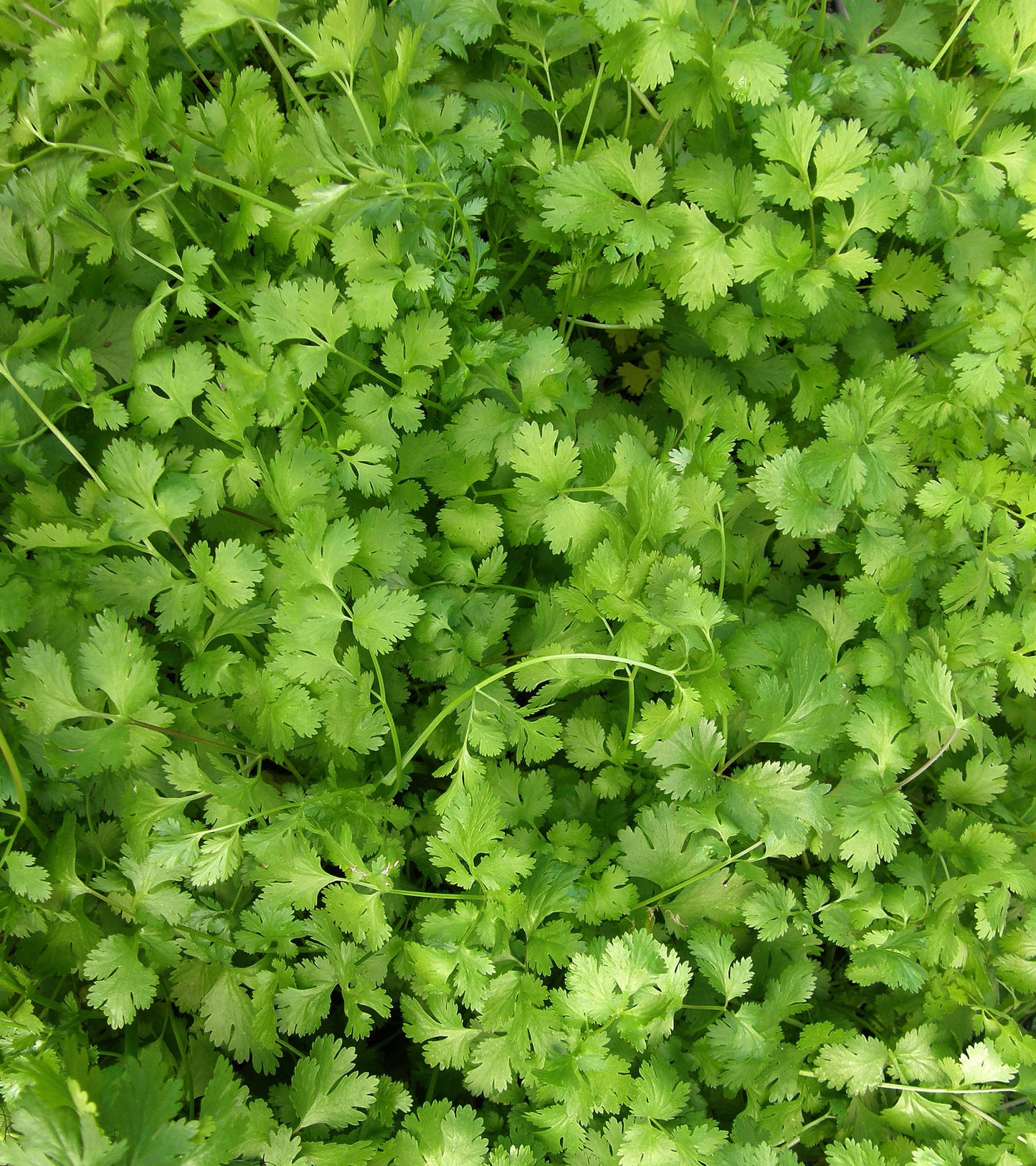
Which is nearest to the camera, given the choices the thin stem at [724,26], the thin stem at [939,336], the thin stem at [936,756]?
the thin stem at [724,26]

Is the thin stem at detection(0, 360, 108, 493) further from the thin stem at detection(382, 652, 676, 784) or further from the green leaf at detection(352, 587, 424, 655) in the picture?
the thin stem at detection(382, 652, 676, 784)

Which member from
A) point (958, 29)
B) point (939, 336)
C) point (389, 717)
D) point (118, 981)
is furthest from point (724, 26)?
point (118, 981)

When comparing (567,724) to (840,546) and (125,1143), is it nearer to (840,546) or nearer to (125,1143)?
(840,546)

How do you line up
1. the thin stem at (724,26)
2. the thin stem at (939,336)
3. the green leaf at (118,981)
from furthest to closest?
1. the thin stem at (939,336)
2. the thin stem at (724,26)
3. the green leaf at (118,981)

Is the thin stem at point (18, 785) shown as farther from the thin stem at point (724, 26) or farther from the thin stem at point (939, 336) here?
the thin stem at point (939, 336)

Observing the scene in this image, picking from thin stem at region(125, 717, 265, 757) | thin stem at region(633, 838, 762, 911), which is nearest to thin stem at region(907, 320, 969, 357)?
thin stem at region(633, 838, 762, 911)

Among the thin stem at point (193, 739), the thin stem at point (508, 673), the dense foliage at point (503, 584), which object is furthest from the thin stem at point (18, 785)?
the thin stem at point (508, 673)

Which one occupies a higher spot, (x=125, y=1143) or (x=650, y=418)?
(x=650, y=418)

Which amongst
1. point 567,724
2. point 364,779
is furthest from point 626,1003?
point 364,779
